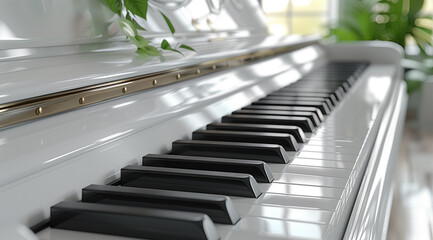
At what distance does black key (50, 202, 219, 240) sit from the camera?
0.77 meters

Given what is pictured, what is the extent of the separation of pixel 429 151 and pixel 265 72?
9.04 ft

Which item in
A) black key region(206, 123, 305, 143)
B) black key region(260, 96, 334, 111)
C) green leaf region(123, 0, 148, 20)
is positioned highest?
green leaf region(123, 0, 148, 20)

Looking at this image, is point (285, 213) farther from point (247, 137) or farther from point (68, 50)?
point (68, 50)

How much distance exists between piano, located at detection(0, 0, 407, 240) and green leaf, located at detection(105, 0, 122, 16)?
2cm

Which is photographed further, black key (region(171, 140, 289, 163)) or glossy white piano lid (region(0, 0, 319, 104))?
black key (region(171, 140, 289, 163))

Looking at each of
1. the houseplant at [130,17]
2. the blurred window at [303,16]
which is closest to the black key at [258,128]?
the houseplant at [130,17]

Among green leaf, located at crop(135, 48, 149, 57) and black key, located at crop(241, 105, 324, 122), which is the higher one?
green leaf, located at crop(135, 48, 149, 57)

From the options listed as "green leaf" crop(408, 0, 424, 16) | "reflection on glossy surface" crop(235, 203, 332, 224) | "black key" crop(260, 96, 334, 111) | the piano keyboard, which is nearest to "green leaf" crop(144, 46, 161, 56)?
the piano keyboard

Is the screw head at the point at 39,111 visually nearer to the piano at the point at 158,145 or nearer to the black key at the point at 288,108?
the piano at the point at 158,145

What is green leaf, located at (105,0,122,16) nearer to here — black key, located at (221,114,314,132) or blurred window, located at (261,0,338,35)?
black key, located at (221,114,314,132)

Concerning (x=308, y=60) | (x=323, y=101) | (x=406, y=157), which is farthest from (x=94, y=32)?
(x=406, y=157)

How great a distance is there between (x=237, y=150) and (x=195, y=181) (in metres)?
0.28

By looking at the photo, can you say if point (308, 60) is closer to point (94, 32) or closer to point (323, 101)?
point (323, 101)

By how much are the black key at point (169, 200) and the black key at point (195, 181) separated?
99 millimetres
